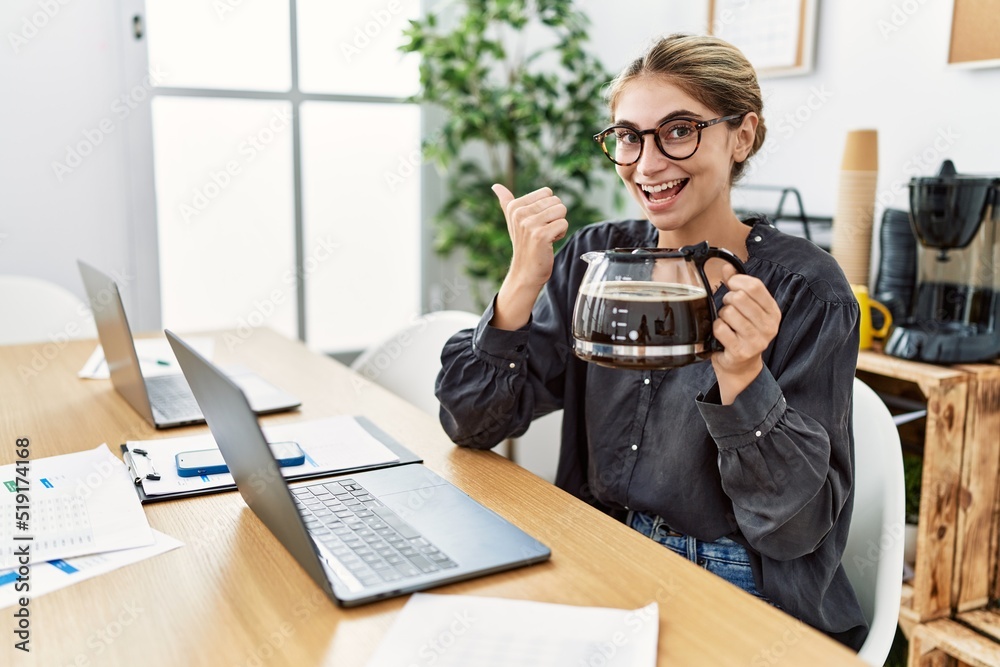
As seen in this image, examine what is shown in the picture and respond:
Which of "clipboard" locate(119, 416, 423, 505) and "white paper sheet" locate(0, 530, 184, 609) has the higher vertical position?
"clipboard" locate(119, 416, 423, 505)

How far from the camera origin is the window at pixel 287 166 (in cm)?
320

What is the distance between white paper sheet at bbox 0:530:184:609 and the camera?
835 millimetres

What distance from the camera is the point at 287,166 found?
341 cm

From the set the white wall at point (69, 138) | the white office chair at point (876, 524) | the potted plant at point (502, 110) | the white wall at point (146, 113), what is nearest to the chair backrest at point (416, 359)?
the white office chair at point (876, 524)

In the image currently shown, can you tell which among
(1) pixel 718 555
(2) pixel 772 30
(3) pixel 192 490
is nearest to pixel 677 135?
(1) pixel 718 555

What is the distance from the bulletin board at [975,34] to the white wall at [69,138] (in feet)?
8.24

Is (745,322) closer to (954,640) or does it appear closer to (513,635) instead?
(513,635)

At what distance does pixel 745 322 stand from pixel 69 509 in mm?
796

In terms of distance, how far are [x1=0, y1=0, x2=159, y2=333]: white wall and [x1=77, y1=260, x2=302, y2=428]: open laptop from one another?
1.58 metres

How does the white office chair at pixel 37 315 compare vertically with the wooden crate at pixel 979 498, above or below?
above

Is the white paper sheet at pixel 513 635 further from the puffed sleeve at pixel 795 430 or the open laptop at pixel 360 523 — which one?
the puffed sleeve at pixel 795 430

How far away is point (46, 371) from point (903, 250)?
1827 mm

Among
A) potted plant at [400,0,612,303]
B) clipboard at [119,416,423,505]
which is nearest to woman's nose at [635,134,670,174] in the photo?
clipboard at [119,416,423,505]

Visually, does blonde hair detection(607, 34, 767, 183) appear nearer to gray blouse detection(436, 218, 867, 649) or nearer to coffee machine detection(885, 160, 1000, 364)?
gray blouse detection(436, 218, 867, 649)
